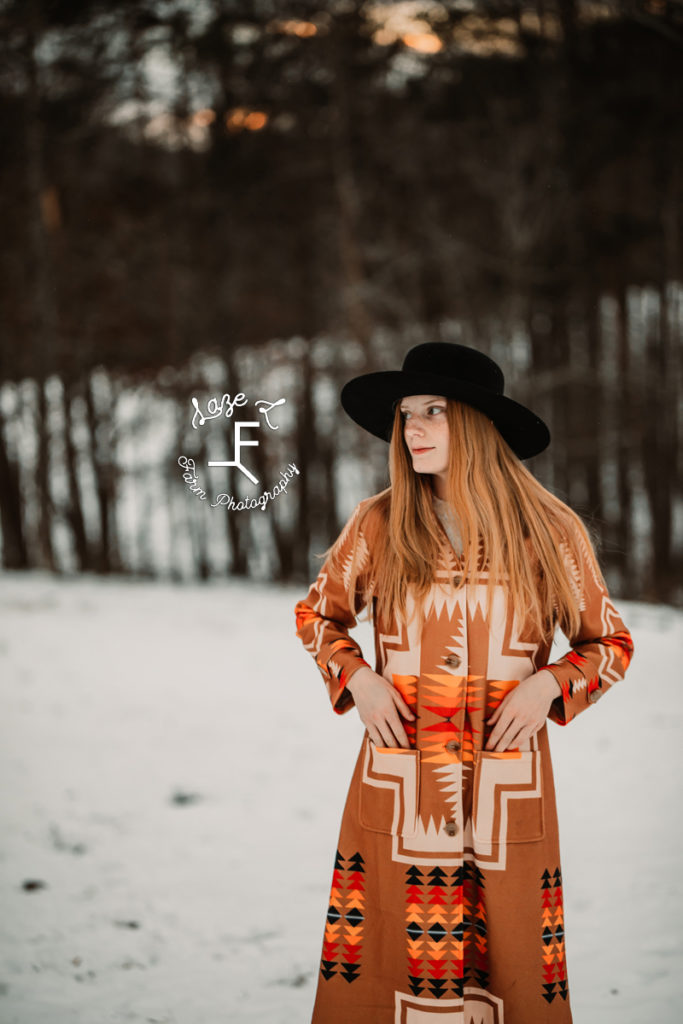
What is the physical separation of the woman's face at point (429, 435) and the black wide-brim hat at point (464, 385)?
3cm

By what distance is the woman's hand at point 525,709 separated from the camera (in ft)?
4.97

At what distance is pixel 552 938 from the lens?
1.55m

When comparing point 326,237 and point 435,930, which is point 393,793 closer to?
point 435,930

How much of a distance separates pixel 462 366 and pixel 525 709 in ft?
2.27

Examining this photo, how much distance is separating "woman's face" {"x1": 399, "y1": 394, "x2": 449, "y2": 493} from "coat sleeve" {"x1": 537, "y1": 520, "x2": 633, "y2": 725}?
0.31m

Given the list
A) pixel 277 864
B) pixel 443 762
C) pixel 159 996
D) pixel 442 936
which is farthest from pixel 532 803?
pixel 277 864

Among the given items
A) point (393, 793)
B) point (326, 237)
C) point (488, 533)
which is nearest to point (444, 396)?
point (488, 533)

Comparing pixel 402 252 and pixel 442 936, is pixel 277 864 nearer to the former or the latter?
pixel 442 936

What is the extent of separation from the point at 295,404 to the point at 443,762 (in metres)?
9.05

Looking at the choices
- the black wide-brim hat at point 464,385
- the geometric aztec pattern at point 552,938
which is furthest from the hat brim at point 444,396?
the geometric aztec pattern at point 552,938

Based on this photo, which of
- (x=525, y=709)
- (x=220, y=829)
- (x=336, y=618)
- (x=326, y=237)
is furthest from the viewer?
(x=326, y=237)

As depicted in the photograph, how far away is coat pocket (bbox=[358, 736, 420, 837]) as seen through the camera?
157 centimetres

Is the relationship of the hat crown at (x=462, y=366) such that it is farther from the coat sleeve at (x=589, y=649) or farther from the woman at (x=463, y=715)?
the coat sleeve at (x=589, y=649)

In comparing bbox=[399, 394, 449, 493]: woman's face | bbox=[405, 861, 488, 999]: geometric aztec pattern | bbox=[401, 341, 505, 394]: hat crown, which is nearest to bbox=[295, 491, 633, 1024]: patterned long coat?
bbox=[405, 861, 488, 999]: geometric aztec pattern
